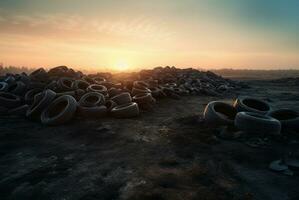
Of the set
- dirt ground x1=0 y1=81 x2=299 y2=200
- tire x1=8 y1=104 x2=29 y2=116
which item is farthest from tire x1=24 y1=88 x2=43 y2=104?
dirt ground x1=0 y1=81 x2=299 y2=200

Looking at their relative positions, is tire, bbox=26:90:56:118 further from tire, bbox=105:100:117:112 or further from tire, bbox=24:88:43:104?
tire, bbox=105:100:117:112

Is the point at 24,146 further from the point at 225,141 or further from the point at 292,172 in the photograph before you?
the point at 292,172

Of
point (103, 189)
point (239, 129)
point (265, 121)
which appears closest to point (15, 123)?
point (103, 189)

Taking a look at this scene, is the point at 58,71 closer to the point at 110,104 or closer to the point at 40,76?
the point at 40,76

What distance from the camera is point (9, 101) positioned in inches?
581

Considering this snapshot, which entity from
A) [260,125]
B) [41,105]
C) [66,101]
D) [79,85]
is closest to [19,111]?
[41,105]

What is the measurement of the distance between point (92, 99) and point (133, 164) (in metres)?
7.61

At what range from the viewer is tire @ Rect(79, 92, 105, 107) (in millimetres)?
14005

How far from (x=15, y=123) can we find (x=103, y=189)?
8104 mm

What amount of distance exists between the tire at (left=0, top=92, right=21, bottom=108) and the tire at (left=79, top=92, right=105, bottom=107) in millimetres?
3282

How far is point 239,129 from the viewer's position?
10609 millimetres

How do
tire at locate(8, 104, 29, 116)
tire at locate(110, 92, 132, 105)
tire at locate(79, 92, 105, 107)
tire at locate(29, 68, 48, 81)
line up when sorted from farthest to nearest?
tire at locate(29, 68, 48, 81), tire at locate(110, 92, 132, 105), tire at locate(8, 104, 29, 116), tire at locate(79, 92, 105, 107)

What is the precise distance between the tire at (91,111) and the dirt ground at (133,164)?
1.08 meters

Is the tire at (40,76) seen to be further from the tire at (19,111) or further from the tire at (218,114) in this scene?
the tire at (218,114)
